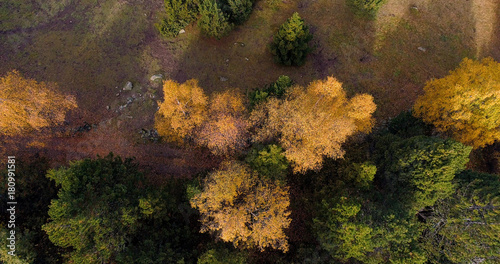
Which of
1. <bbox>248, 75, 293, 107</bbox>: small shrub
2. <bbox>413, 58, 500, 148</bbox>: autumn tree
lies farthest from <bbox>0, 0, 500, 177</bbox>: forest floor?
<bbox>248, 75, 293, 107</bbox>: small shrub

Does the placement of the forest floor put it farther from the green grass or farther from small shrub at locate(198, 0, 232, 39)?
small shrub at locate(198, 0, 232, 39)

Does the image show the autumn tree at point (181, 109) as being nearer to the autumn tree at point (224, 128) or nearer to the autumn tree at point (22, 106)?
the autumn tree at point (224, 128)

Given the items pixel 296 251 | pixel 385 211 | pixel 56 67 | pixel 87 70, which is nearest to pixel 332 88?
pixel 385 211

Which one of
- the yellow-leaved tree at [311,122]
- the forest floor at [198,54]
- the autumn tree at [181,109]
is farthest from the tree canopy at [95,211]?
the yellow-leaved tree at [311,122]

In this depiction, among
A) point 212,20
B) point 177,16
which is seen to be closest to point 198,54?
point 212,20

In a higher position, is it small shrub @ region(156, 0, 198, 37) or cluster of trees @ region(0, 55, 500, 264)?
small shrub @ region(156, 0, 198, 37)

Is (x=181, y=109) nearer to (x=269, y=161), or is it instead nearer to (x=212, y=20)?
(x=269, y=161)

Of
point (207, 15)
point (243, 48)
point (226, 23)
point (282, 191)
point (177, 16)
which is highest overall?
point (207, 15)
